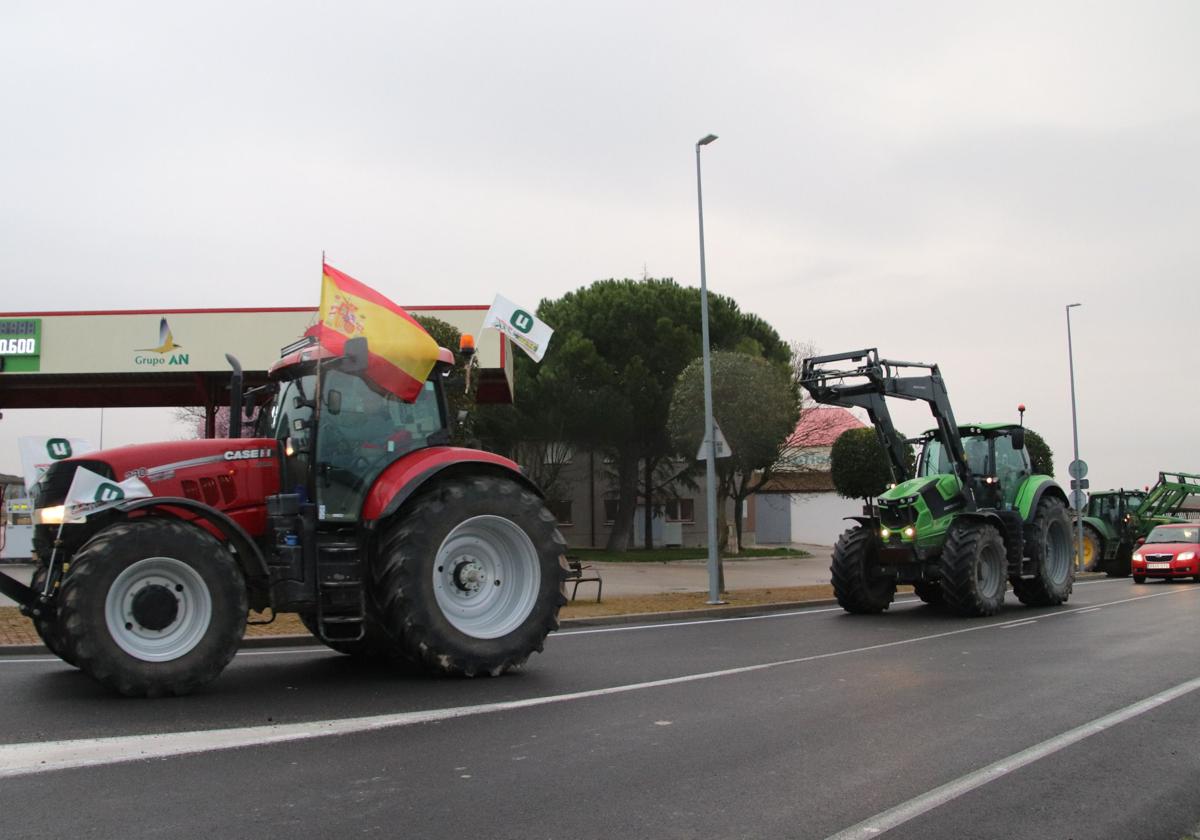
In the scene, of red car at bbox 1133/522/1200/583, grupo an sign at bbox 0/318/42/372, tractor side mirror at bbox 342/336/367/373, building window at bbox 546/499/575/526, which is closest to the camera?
tractor side mirror at bbox 342/336/367/373

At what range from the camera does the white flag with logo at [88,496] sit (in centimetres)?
674

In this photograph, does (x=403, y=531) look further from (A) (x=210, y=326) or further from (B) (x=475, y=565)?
(A) (x=210, y=326)

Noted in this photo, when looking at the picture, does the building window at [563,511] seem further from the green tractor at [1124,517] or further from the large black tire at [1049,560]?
the large black tire at [1049,560]

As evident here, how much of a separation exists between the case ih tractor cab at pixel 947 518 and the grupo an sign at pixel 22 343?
65.9 feet

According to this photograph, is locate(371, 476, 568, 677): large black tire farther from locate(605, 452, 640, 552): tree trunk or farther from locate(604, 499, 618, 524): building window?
locate(604, 499, 618, 524): building window

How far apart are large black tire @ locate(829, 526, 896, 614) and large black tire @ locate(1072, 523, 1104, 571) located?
1723cm

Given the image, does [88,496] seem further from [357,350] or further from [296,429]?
[357,350]

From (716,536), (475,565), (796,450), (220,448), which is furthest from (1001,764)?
(796,450)

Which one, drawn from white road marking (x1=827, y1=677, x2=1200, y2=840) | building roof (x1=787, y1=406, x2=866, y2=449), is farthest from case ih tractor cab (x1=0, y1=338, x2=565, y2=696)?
building roof (x1=787, y1=406, x2=866, y2=449)

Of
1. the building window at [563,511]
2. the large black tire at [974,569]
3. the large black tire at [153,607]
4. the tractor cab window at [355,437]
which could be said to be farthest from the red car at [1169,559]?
the large black tire at [153,607]

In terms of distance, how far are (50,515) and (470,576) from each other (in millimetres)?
3006

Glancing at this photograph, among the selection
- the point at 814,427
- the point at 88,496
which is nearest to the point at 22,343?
the point at 88,496

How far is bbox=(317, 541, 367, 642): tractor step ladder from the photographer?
24.4ft

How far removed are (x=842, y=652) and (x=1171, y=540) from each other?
18.9 meters
